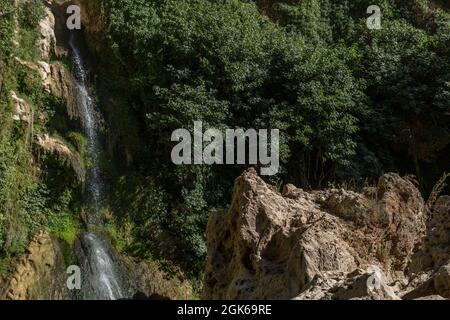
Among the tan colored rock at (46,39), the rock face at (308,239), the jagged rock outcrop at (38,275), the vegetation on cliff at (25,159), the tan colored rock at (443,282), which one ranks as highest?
the tan colored rock at (46,39)

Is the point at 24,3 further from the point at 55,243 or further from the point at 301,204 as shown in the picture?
the point at 301,204

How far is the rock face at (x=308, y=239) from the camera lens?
596cm

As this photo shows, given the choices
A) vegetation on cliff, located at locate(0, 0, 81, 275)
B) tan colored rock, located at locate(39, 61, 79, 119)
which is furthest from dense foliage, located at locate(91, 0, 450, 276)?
vegetation on cliff, located at locate(0, 0, 81, 275)

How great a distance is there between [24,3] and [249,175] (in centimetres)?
1322

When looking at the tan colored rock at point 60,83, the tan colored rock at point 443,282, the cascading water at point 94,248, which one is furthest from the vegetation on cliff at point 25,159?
the tan colored rock at point 443,282

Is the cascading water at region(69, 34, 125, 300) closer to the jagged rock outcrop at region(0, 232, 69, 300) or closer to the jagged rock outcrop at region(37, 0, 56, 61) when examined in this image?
the jagged rock outcrop at region(0, 232, 69, 300)

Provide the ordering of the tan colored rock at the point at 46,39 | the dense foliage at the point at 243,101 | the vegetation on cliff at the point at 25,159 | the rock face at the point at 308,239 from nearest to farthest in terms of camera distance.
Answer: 1. the rock face at the point at 308,239
2. the vegetation on cliff at the point at 25,159
3. the dense foliage at the point at 243,101
4. the tan colored rock at the point at 46,39

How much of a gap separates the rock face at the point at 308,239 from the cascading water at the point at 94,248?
7476 millimetres

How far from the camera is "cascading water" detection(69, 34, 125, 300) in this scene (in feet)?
47.8

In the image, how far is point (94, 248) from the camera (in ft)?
50.1

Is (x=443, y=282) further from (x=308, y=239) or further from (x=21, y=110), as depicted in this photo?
(x=21, y=110)

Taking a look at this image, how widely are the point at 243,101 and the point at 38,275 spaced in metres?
7.48

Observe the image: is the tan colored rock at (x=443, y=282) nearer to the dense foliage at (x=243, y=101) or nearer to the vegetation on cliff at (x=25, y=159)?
the dense foliage at (x=243, y=101)
